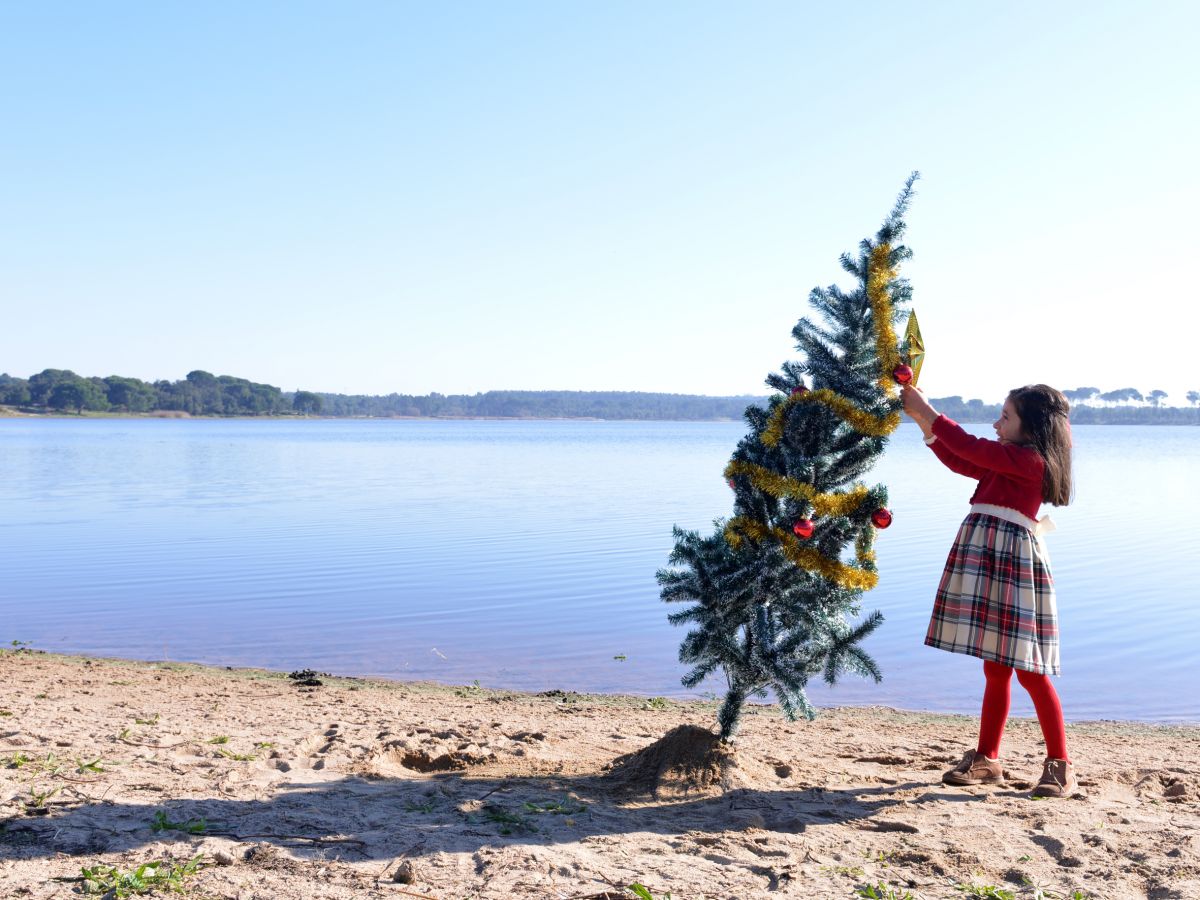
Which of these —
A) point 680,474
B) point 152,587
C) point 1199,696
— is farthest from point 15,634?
point 680,474

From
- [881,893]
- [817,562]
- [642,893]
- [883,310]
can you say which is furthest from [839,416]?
[642,893]

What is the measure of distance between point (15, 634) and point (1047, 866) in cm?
1104

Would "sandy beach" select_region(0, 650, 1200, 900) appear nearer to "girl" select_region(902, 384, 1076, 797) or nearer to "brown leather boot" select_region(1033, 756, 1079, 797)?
"brown leather boot" select_region(1033, 756, 1079, 797)

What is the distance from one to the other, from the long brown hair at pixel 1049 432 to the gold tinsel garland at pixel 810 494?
0.84m

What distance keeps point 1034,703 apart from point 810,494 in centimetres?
162

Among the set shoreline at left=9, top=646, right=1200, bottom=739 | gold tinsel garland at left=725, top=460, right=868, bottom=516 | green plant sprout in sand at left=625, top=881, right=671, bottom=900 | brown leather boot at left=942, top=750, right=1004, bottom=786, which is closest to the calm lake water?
shoreline at left=9, top=646, right=1200, bottom=739

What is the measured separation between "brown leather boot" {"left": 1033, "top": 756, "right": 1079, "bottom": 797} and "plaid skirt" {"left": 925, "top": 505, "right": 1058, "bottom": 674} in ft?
1.58

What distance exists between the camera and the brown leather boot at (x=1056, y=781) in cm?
502

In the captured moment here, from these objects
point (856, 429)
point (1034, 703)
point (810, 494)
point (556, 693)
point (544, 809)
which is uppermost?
point (856, 429)

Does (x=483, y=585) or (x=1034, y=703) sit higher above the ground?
(x=1034, y=703)

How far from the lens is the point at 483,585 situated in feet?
47.1

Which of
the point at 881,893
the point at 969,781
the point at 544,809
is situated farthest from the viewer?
the point at 969,781

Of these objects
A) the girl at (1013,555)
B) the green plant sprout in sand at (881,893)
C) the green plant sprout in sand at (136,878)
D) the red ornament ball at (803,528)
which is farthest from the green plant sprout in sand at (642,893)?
the girl at (1013,555)

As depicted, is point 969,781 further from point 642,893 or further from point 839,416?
point 642,893
